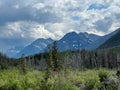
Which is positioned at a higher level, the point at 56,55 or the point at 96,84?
the point at 56,55

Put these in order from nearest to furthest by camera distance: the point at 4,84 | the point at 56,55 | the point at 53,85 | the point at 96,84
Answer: the point at 53,85, the point at 96,84, the point at 4,84, the point at 56,55

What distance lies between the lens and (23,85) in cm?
2019

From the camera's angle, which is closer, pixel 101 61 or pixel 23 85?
pixel 23 85

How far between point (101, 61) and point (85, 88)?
173 metres

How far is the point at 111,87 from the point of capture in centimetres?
1714

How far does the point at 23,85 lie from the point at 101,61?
173m

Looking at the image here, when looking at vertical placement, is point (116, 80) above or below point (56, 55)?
below

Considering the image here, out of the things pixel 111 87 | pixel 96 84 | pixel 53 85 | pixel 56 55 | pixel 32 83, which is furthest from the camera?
pixel 56 55

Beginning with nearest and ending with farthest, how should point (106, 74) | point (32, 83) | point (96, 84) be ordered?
point (96, 84) → point (32, 83) → point (106, 74)

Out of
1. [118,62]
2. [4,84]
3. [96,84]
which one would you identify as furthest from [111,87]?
[118,62]

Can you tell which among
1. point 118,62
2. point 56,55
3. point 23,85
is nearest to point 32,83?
point 23,85

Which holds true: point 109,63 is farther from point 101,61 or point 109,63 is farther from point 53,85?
point 53,85

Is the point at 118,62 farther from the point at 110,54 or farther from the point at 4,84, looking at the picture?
the point at 4,84

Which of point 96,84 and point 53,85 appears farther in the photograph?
point 96,84
